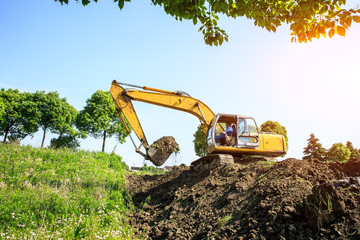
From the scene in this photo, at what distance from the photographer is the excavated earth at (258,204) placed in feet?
14.8

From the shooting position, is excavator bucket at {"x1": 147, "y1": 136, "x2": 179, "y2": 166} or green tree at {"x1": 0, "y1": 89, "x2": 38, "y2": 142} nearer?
excavator bucket at {"x1": 147, "y1": 136, "x2": 179, "y2": 166}

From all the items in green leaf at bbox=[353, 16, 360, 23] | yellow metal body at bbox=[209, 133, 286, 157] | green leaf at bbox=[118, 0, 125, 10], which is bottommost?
yellow metal body at bbox=[209, 133, 286, 157]

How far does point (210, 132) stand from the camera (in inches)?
405

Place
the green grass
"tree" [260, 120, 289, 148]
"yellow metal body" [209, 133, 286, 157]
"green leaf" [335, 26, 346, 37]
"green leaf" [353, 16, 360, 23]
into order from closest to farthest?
"green leaf" [353, 16, 360, 23] < "green leaf" [335, 26, 346, 37] < the green grass < "yellow metal body" [209, 133, 286, 157] < "tree" [260, 120, 289, 148]

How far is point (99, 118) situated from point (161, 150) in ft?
62.2

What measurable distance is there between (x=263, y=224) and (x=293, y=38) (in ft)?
11.8

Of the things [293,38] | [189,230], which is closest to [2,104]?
[189,230]

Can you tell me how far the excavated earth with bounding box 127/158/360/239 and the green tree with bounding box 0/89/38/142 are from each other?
22.9m

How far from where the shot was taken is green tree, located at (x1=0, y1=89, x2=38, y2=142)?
28.0m

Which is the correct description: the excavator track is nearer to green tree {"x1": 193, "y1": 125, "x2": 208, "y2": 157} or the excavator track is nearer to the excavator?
the excavator

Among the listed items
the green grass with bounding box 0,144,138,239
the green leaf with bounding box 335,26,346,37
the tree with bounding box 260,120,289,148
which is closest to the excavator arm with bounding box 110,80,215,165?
the green grass with bounding box 0,144,138,239

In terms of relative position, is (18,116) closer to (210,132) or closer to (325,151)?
(210,132)

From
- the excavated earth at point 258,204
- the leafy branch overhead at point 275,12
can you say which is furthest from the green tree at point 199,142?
the leafy branch overhead at point 275,12

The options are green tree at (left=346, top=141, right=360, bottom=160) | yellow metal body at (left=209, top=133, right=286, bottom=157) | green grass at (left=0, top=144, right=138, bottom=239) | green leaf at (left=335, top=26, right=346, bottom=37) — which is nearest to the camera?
green leaf at (left=335, top=26, right=346, bottom=37)
